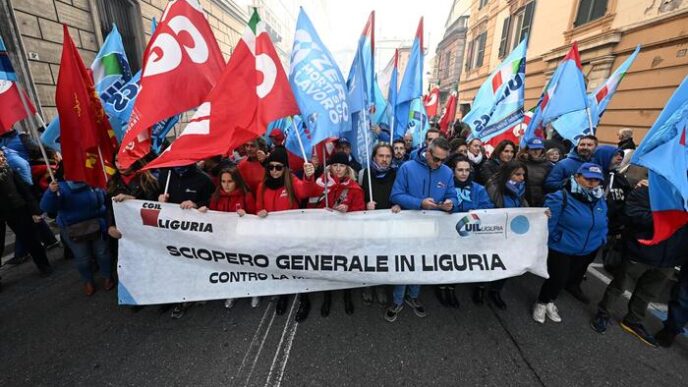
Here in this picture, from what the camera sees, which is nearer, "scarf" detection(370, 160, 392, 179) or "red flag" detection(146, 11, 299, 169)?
"red flag" detection(146, 11, 299, 169)

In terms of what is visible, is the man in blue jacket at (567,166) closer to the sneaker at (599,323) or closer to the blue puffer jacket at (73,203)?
the sneaker at (599,323)

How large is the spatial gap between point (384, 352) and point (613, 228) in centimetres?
365

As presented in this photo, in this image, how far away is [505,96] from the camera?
499 cm

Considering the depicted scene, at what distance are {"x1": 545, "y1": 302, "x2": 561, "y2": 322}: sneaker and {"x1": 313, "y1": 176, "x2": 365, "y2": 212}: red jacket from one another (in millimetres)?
2440

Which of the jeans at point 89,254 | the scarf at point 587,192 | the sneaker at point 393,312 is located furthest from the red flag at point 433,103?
the jeans at point 89,254

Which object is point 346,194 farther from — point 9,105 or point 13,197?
point 13,197

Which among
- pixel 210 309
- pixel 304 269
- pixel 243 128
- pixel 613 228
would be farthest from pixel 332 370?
pixel 613 228

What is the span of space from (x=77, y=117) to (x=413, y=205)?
11.6ft

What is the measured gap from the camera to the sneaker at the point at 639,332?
2.93 meters

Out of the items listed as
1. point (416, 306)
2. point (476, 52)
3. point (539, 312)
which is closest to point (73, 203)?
point (416, 306)

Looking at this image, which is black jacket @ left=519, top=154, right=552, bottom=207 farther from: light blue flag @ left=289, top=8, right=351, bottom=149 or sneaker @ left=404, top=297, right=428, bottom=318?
light blue flag @ left=289, top=8, right=351, bottom=149

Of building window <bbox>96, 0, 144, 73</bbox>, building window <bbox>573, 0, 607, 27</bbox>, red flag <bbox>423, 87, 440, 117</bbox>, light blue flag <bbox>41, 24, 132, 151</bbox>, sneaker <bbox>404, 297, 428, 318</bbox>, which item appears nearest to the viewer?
sneaker <bbox>404, 297, 428, 318</bbox>

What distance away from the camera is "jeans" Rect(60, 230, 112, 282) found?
3478mm

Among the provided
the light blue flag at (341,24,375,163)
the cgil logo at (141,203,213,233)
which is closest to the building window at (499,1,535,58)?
the light blue flag at (341,24,375,163)
